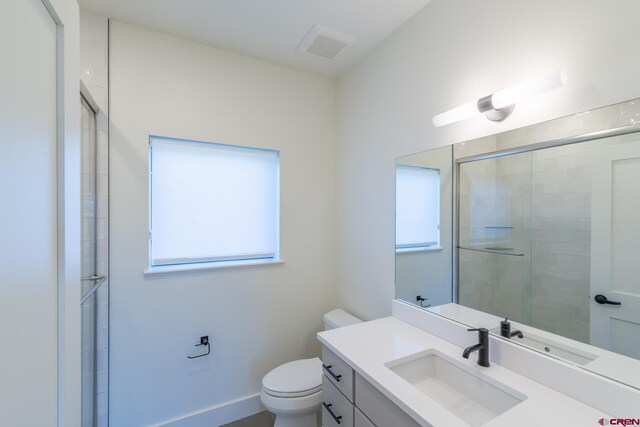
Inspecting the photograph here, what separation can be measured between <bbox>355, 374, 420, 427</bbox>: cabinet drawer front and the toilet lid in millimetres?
597

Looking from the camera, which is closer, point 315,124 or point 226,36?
point 226,36

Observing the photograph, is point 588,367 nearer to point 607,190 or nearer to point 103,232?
point 607,190

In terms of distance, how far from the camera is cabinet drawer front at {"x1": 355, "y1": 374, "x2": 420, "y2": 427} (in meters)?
0.95

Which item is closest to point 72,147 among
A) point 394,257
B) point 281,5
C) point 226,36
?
point 281,5

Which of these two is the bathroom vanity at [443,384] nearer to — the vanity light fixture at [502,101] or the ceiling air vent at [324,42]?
the vanity light fixture at [502,101]

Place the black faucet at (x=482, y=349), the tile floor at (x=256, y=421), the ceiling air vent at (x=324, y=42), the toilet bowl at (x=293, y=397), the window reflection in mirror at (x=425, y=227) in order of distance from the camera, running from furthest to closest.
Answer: the tile floor at (x=256, y=421), the ceiling air vent at (x=324, y=42), the toilet bowl at (x=293, y=397), the window reflection in mirror at (x=425, y=227), the black faucet at (x=482, y=349)

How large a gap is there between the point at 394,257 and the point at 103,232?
1.79 m

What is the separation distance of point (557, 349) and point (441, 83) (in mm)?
1295

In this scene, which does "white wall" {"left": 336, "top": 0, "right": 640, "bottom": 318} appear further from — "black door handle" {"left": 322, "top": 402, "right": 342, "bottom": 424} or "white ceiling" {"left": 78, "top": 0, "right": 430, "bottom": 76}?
"black door handle" {"left": 322, "top": 402, "right": 342, "bottom": 424}

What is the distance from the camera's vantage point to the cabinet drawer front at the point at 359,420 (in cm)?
111

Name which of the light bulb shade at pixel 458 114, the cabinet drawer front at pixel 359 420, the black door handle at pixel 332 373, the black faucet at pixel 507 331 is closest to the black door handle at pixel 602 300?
the black faucet at pixel 507 331

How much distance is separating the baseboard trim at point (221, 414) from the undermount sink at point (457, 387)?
1.39 metres

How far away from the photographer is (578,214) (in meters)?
0.99

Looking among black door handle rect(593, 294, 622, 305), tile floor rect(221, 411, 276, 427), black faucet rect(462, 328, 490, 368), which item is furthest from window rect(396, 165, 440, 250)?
tile floor rect(221, 411, 276, 427)
